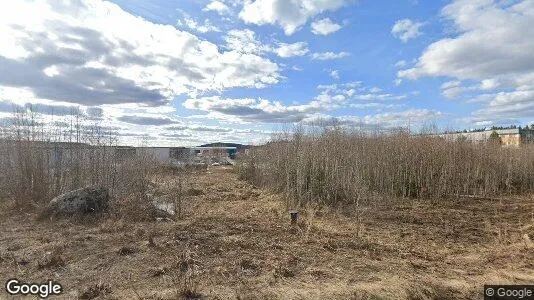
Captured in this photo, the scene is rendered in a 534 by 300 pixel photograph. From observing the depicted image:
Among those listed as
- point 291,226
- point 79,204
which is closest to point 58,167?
point 79,204

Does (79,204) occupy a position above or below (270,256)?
above

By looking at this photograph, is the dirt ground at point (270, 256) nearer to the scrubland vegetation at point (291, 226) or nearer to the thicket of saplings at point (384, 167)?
the scrubland vegetation at point (291, 226)

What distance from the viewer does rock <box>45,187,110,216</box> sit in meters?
9.47

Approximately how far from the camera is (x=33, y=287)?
4.86m

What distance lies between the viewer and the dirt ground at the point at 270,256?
4.75 metres

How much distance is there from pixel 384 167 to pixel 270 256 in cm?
923

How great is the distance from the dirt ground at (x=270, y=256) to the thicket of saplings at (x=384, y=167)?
232 centimetres

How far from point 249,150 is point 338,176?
12.9m

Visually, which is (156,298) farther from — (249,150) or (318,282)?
(249,150)

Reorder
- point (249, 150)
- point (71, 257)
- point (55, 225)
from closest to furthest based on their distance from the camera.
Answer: point (71, 257) < point (55, 225) < point (249, 150)

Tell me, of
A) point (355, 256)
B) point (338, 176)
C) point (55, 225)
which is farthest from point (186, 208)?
point (355, 256)

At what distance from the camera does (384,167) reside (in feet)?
46.7

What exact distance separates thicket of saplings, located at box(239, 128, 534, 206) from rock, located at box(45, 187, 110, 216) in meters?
5.52

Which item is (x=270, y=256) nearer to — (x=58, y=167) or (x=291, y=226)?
(x=291, y=226)
